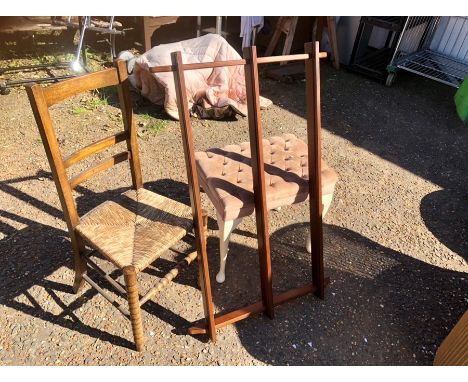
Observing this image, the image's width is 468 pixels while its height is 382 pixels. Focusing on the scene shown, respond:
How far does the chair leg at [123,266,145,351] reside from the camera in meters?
1.98

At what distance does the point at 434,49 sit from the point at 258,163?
233 inches

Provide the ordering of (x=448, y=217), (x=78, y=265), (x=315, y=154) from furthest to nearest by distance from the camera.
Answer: (x=448, y=217)
(x=78, y=265)
(x=315, y=154)

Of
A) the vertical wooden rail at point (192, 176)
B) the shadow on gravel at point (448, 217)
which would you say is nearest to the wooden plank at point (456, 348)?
the shadow on gravel at point (448, 217)

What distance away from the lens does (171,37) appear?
7047 mm

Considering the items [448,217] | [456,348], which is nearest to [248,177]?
[456,348]

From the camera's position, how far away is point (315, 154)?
7.36 feet

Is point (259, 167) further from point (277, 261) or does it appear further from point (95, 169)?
point (277, 261)

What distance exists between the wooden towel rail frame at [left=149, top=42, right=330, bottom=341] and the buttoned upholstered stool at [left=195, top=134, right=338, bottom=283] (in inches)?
4.9

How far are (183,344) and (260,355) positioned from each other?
1.61ft

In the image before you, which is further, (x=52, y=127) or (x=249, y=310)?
(x=249, y=310)

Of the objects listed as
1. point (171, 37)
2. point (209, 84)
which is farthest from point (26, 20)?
point (209, 84)

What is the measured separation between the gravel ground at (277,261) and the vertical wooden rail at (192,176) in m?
0.30

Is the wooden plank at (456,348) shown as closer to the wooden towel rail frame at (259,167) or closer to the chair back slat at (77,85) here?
the wooden towel rail frame at (259,167)

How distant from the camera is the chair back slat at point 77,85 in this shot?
1909 mm
